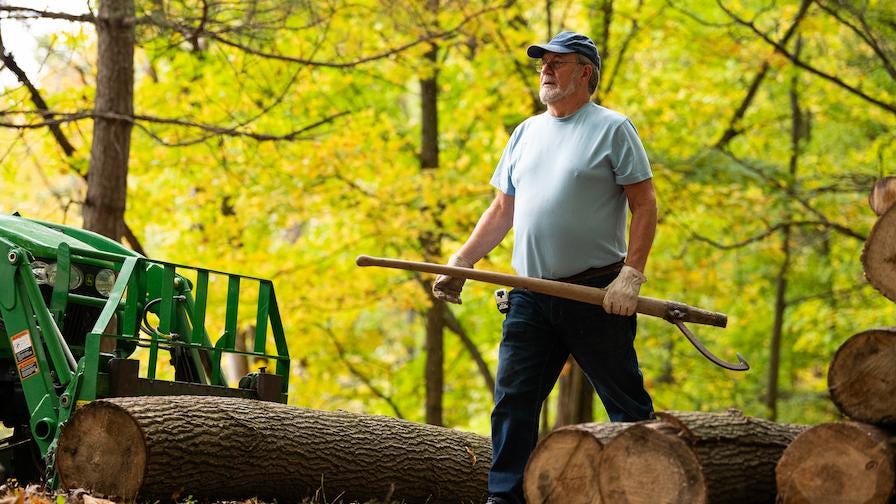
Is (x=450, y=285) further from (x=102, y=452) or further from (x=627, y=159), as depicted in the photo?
(x=102, y=452)

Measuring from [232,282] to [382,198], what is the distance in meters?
5.97

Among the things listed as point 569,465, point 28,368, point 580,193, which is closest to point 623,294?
point 580,193

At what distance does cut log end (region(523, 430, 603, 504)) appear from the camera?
12.7ft

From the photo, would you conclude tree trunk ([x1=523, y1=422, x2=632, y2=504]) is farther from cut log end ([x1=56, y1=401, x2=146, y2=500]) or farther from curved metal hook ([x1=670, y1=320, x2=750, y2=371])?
cut log end ([x1=56, y1=401, x2=146, y2=500])

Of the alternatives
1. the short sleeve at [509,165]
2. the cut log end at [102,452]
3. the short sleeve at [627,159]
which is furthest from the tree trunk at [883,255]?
the cut log end at [102,452]

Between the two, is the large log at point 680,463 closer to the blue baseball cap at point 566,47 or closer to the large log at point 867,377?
the large log at point 867,377

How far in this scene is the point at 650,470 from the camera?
371 centimetres

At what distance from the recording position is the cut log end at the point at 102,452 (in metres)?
4.64

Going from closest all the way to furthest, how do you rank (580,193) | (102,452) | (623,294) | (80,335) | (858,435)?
(858,435)
(623,294)
(580,193)
(102,452)
(80,335)

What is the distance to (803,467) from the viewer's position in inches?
146

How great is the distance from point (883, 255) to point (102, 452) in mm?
3406

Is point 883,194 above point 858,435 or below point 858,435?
above

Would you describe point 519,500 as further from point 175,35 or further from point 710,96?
point 710,96

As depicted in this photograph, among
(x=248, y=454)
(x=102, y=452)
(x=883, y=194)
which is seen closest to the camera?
(x=883, y=194)
